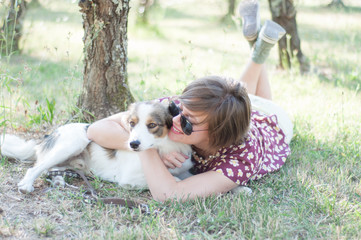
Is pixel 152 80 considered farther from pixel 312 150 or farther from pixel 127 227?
pixel 127 227

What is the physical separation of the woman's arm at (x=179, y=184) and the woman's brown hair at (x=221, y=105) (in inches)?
10.6

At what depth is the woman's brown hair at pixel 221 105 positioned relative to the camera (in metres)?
2.57

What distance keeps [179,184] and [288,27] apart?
4.43 meters

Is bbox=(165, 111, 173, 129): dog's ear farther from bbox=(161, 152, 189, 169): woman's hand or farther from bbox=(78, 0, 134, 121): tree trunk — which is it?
bbox=(78, 0, 134, 121): tree trunk

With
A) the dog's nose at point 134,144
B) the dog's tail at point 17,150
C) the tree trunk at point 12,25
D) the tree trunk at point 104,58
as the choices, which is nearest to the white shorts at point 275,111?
the tree trunk at point 104,58

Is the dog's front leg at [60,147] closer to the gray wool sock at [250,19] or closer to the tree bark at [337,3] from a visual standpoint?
the gray wool sock at [250,19]

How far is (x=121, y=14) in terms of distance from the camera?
3582 mm

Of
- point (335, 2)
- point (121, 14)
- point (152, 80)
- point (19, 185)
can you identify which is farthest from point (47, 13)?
point (19, 185)

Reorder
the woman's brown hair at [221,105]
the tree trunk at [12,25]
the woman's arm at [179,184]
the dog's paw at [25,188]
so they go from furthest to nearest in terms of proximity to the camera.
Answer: the tree trunk at [12,25] → the dog's paw at [25,188] → the woman's arm at [179,184] → the woman's brown hair at [221,105]

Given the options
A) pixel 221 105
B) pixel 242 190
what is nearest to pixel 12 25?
pixel 221 105

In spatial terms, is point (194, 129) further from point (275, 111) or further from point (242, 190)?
point (275, 111)

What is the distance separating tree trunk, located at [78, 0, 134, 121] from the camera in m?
3.50

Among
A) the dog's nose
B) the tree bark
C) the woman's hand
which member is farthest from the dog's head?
the tree bark

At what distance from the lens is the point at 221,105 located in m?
2.57
